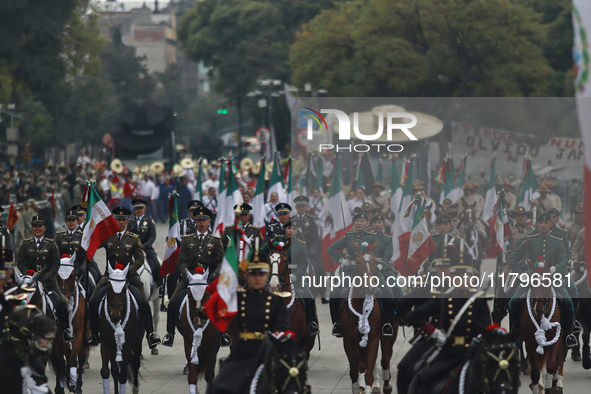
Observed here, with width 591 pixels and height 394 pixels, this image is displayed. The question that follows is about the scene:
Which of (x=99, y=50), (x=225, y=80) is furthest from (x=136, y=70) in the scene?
(x=99, y=50)

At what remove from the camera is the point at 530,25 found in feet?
108

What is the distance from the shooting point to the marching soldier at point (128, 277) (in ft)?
40.0

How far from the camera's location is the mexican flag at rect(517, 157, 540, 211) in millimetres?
14580

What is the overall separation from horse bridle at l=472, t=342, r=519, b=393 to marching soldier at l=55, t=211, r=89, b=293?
759 centimetres

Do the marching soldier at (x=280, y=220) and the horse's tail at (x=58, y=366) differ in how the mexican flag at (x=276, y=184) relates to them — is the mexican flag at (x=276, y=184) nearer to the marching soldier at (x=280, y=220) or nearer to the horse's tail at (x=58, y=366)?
the marching soldier at (x=280, y=220)

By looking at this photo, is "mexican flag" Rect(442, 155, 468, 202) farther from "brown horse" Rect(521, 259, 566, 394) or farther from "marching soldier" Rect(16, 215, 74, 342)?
"marching soldier" Rect(16, 215, 74, 342)

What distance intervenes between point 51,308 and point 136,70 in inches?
3582

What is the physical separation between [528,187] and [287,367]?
854 centimetres

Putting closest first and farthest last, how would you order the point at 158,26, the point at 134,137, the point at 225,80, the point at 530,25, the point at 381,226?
the point at 381,226
the point at 530,25
the point at 134,137
the point at 225,80
the point at 158,26

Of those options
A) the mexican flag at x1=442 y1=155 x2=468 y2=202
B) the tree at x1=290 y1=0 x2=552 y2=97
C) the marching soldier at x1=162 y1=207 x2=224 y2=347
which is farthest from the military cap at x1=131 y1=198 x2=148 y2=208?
the tree at x1=290 y1=0 x2=552 y2=97

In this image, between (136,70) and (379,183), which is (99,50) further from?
(136,70)

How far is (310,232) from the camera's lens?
16062 mm

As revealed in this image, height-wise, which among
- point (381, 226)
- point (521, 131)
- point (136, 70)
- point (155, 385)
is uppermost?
point (136, 70)

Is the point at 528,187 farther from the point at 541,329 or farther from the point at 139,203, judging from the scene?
the point at 139,203
